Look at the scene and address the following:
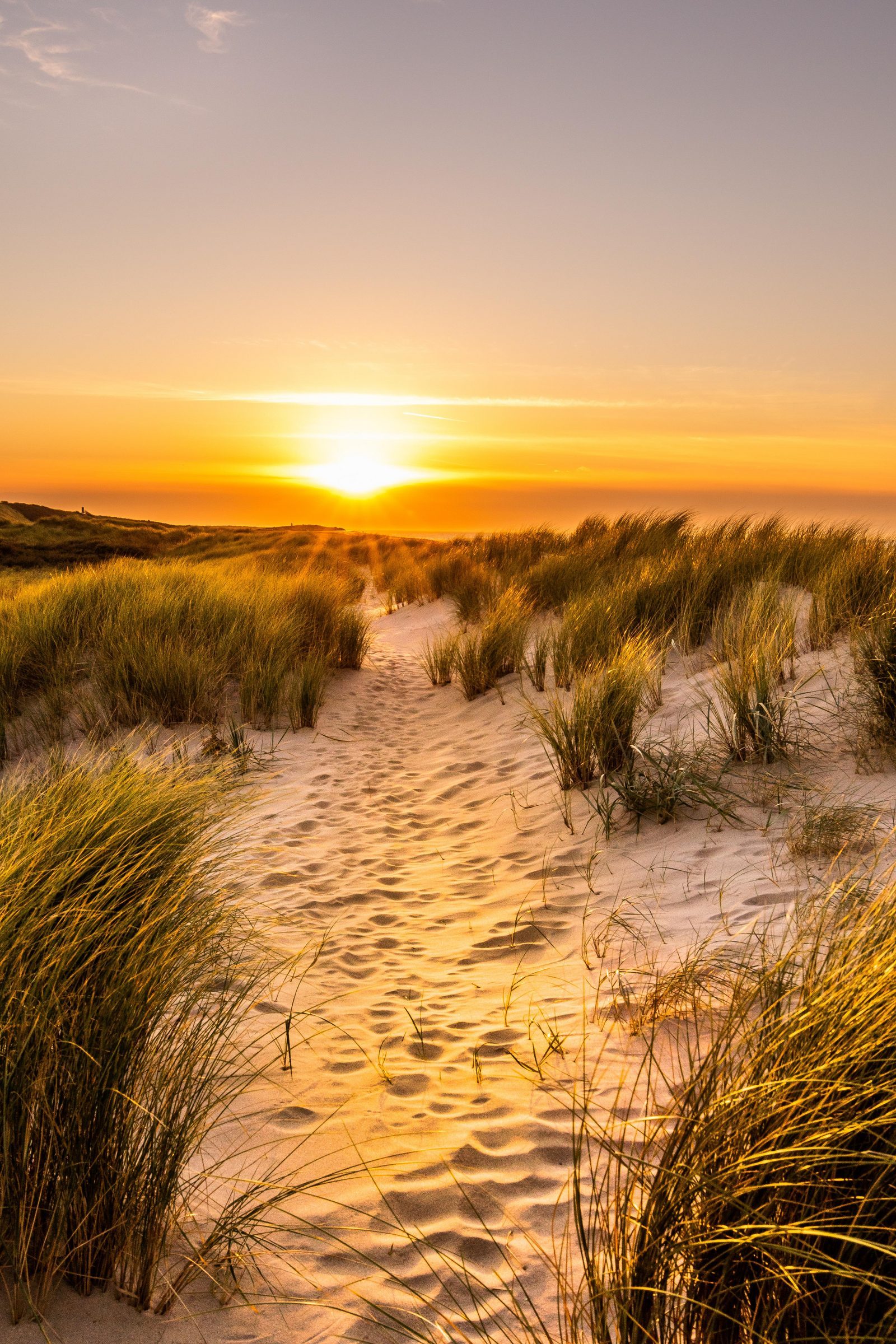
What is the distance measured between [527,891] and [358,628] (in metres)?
5.57

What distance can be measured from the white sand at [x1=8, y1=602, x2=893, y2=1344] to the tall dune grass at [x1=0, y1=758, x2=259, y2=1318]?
113 mm

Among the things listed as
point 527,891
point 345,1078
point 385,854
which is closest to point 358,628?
point 385,854

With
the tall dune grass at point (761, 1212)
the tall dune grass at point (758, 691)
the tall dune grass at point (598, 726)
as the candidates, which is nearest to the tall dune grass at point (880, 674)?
the tall dune grass at point (758, 691)

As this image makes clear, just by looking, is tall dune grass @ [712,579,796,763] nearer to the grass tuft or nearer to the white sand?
the white sand

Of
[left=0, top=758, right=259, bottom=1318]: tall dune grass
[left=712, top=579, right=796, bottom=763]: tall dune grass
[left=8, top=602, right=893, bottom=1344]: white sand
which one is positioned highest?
[left=712, top=579, right=796, bottom=763]: tall dune grass

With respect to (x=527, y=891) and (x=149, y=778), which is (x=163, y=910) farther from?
(x=527, y=891)

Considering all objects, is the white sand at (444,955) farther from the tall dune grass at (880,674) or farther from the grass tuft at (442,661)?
the grass tuft at (442,661)

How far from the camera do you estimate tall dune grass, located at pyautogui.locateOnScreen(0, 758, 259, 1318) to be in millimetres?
1426

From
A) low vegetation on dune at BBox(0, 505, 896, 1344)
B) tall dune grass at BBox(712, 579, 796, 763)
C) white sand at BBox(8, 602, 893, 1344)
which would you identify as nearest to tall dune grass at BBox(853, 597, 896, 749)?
low vegetation on dune at BBox(0, 505, 896, 1344)

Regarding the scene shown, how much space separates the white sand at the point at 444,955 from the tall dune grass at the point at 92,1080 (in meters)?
0.11

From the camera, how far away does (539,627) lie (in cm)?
850

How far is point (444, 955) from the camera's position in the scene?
336 centimetres

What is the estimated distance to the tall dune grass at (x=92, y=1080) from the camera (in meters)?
1.43

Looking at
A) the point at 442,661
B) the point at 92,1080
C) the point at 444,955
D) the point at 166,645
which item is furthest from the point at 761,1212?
the point at 442,661
